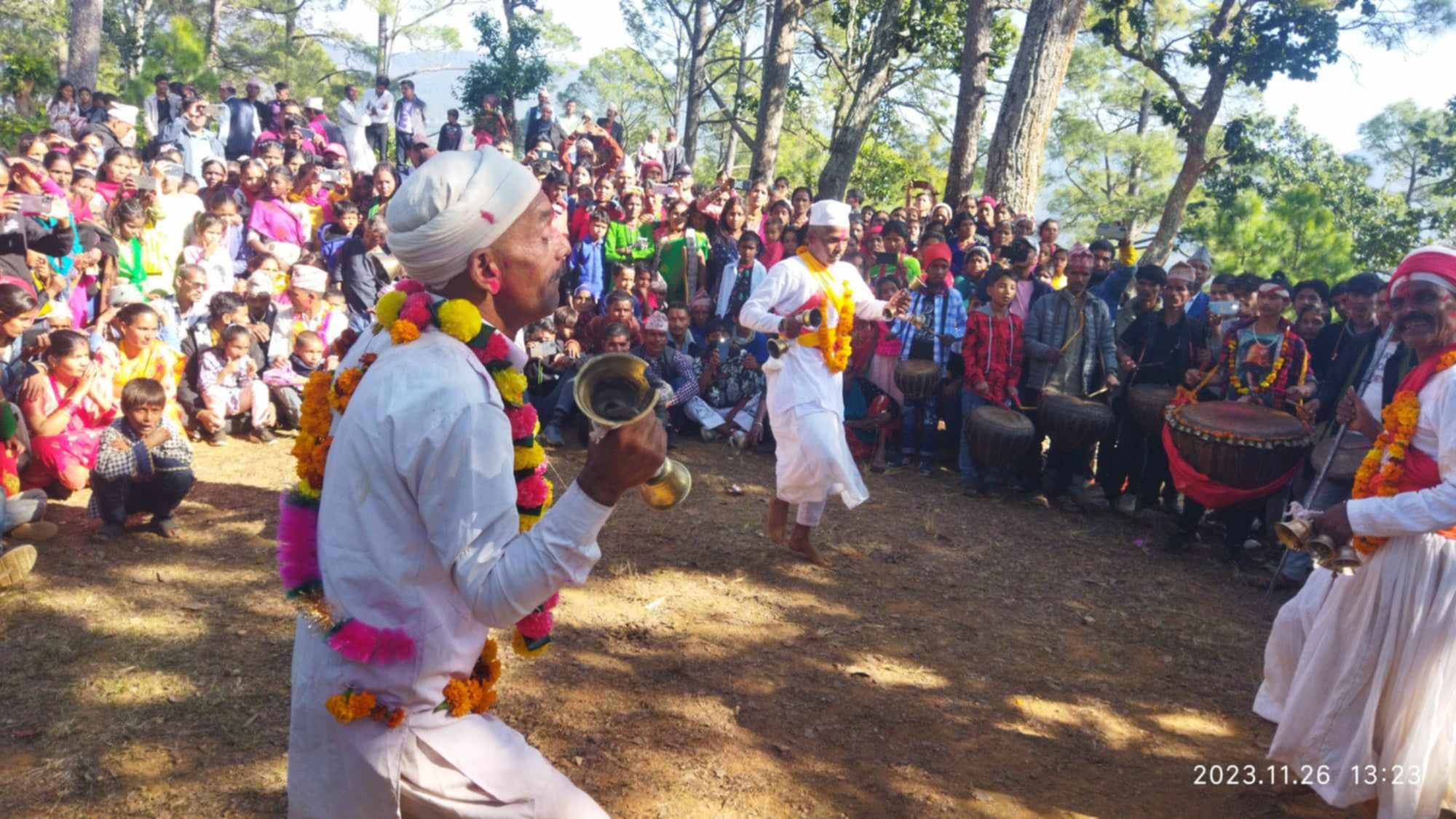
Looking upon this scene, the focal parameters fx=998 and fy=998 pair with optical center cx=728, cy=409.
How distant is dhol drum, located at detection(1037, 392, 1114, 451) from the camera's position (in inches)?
314

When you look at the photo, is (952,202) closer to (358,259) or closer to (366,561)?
(358,259)

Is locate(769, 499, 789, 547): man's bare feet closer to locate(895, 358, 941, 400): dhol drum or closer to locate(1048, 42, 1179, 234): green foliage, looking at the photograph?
locate(895, 358, 941, 400): dhol drum

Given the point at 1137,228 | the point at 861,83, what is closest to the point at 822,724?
the point at 861,83

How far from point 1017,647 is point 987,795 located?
1.57 metres

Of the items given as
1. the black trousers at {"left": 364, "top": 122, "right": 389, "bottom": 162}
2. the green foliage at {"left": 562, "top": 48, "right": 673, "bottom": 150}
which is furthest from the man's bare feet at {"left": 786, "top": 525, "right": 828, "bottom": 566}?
the green foliage at {"left": 562, "top": 48, "right": 673, "bottom": 150}

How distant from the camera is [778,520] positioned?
648 cm

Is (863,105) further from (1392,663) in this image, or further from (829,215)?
(1392,663)

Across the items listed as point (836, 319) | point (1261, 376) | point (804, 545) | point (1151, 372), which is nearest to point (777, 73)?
Result: point (1151, 372)

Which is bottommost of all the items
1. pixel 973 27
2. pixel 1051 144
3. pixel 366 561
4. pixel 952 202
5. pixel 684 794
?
pixel 684 794

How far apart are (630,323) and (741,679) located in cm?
533

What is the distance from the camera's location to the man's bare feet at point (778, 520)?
6469 millimetres

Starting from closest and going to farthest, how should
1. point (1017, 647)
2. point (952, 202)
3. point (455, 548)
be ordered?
point (455, 548) < point (1017, 647) < point (952, 202)

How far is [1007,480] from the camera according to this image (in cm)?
862

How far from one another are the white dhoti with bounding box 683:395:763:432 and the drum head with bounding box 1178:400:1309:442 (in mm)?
3924
